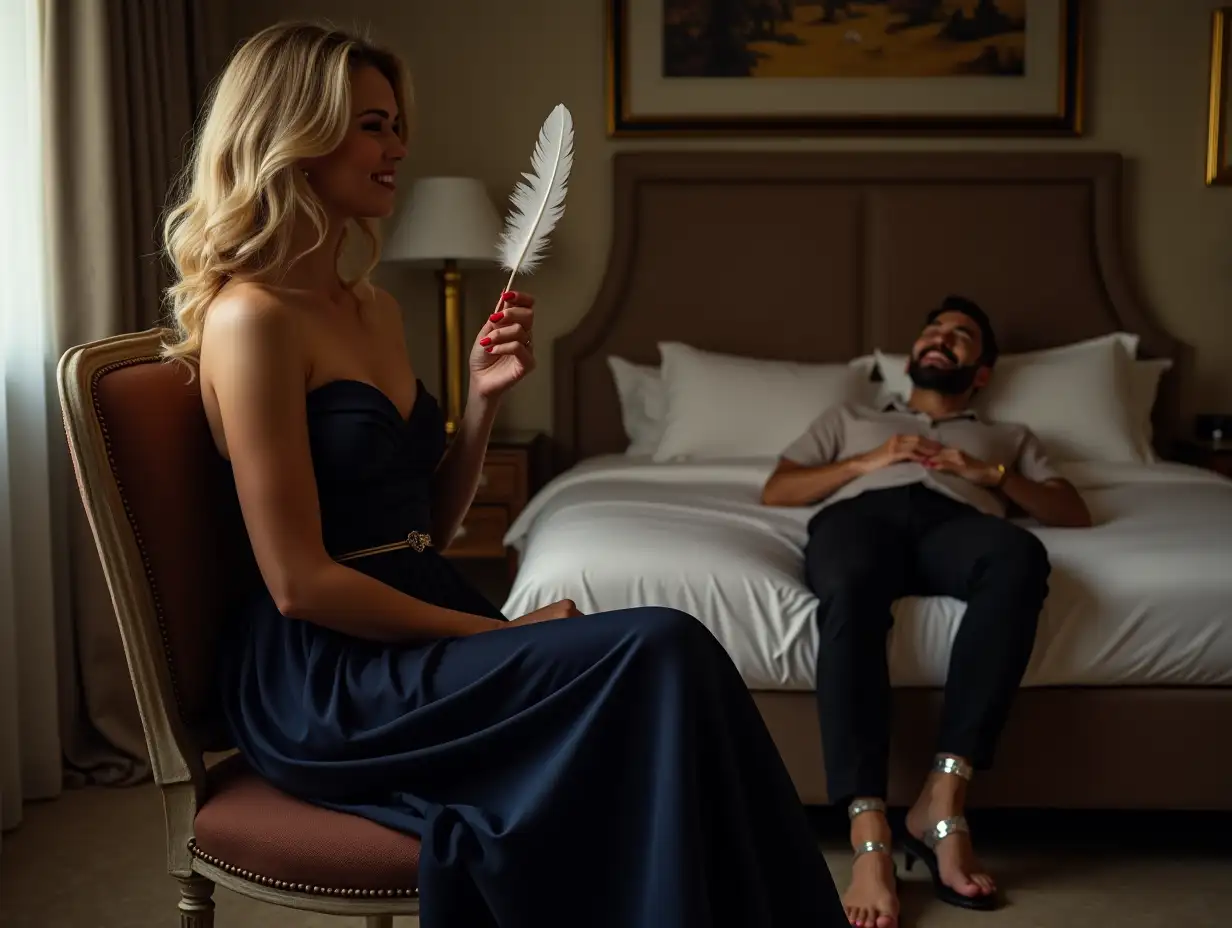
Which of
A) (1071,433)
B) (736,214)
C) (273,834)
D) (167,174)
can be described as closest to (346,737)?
(273,834)

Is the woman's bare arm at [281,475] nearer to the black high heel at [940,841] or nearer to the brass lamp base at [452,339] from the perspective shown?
the black high heel at [940,841]

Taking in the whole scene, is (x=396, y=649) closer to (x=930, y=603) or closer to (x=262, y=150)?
(x=262, y=150)

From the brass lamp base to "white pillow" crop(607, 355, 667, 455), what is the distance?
0.46 metres

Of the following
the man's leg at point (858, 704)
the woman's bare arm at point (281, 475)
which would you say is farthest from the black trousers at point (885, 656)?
the woman's bare arm at point (281, 475)

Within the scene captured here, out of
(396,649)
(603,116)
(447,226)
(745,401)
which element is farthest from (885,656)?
(603,116)

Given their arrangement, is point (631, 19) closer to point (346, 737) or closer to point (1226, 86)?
point (1226, 86)

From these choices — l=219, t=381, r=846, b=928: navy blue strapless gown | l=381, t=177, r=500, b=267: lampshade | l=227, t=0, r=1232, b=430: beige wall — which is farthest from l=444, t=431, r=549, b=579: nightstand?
l=219, t=381, r=846, b=928: navy blue strapless gown

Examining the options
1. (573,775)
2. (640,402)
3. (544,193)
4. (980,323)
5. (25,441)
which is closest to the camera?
(573,775)

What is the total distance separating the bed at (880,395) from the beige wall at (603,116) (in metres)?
0.10

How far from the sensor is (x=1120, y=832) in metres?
2.76

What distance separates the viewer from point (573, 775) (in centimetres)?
133

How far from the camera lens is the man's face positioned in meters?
3.27

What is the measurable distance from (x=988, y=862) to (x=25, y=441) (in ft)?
6.92

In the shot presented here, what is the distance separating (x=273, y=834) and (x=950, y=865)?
→ 4.52ft
